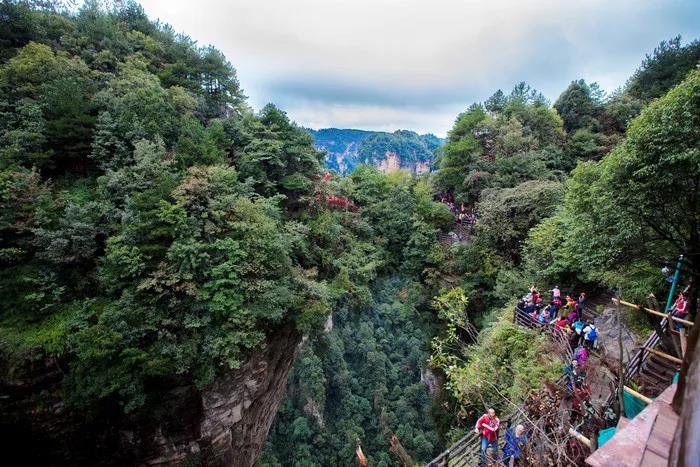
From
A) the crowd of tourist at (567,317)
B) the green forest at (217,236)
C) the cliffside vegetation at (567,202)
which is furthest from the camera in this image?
the green forest at (217,236)

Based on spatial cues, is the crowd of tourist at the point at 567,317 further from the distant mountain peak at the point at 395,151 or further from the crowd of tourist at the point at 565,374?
the distant mountain peak at the point at 395,151

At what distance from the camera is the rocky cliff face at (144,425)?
29.0ft

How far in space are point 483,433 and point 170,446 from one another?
10028 mm

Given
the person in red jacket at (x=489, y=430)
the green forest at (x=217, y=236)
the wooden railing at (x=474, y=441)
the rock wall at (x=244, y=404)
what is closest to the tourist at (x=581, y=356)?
the wooden railing at (x=474, y=441)

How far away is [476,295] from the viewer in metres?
17.0

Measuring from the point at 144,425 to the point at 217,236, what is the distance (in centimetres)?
636

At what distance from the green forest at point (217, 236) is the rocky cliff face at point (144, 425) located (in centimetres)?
9

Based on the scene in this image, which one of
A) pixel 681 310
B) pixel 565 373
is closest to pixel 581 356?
pixel 565 373

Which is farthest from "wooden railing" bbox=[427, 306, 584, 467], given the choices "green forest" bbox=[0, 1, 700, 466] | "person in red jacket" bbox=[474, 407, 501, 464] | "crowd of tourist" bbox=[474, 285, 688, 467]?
"green forest" bbox=[0, 1, 700, 466]

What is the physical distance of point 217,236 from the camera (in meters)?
10.5

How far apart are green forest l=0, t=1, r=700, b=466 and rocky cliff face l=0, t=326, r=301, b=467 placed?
0.30 ft

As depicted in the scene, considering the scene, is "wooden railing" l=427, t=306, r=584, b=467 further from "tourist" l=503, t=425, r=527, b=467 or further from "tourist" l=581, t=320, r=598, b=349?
"tourist" l=581, t=320, r=598, b=349

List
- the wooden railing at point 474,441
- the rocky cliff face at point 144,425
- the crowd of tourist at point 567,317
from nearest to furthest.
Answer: the wooden railing at point 474,441
the crowd of tourist at point 567,317
the rocky cliff face at point 144,425

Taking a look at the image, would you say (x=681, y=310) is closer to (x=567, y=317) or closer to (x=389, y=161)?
(x=567, y=317)
